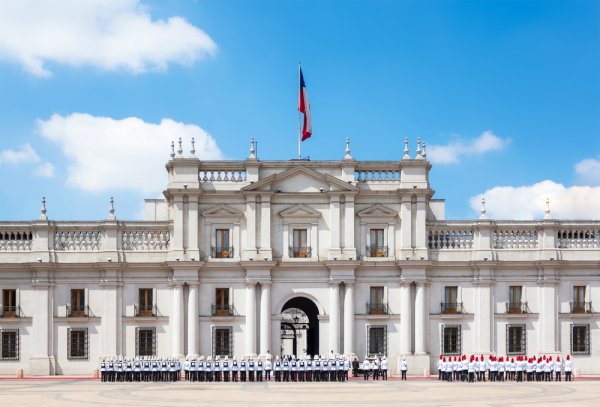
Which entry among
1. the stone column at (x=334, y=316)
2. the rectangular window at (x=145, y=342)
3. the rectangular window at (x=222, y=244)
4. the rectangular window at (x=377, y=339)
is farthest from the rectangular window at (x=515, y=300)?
the rectangular window at (x=145, y=342)

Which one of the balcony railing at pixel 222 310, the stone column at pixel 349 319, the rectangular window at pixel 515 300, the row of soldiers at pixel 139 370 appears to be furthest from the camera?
the rectangular window at pixel 515 300

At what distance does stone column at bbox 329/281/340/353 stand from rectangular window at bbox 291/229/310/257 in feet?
8.43

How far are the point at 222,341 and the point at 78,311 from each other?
8.94 metres

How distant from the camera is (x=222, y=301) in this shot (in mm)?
59531

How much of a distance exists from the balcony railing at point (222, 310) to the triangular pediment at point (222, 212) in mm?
5476

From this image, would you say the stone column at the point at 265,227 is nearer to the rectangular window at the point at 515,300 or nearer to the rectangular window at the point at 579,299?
the rectangular window at the point at 515,300

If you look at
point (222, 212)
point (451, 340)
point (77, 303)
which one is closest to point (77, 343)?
point (77, 303)

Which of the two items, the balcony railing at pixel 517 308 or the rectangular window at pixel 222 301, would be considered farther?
the balcony railing at pixel 517 308

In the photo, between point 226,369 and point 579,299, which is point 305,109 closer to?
point 226,369

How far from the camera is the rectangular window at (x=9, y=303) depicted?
2320 inches

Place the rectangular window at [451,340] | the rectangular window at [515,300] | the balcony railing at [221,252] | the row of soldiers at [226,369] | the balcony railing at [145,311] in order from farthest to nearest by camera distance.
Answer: the rectangular window at [515,300] < the rectangular window at [451,340] < the balcony railing at [221,252] < the balcony railing at [145,311] < the row of soldiers at [226,369]

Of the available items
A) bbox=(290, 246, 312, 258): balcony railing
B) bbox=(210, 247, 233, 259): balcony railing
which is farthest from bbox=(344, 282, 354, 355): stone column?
bbox=(210, 247, 233, 259): balcony railing

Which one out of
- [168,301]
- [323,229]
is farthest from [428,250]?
[168,301]

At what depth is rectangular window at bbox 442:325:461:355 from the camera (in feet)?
196
